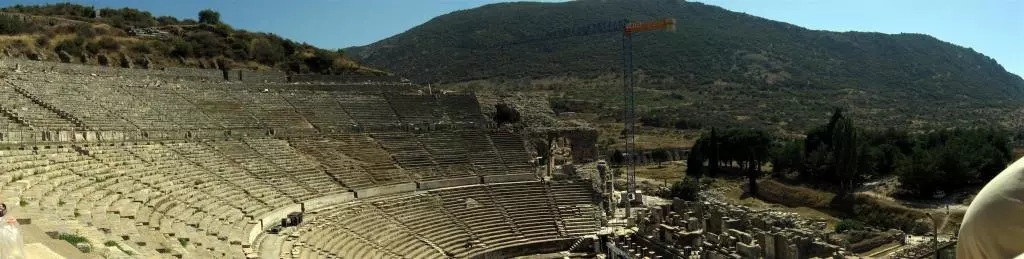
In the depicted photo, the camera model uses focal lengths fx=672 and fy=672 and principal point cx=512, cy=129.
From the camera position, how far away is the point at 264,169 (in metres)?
20.6

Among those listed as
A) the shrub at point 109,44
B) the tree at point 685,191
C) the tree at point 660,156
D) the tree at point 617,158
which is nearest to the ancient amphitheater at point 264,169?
the tree at point 685,191

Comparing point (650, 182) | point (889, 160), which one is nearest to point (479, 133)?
point (650, 182)

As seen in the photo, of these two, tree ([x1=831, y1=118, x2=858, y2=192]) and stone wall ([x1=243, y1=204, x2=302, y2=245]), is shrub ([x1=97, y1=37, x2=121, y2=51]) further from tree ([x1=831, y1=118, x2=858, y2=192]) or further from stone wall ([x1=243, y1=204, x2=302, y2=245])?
tree ([x1=831, y1=118, x2=858, y2=192])

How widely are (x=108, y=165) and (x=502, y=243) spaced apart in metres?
11.0

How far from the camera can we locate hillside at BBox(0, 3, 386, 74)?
34.5 m

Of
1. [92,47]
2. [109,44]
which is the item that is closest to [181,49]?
[109,44]

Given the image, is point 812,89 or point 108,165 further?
point 812,89

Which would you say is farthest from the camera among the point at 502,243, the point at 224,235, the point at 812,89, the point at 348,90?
the point at 812,89

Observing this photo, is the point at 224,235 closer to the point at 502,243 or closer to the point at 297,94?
the point at 502,243

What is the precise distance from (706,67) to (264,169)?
279 feet

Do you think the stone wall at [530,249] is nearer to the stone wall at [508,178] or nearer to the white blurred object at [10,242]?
the stone wall at [508,178]

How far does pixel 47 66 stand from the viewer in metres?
25.5

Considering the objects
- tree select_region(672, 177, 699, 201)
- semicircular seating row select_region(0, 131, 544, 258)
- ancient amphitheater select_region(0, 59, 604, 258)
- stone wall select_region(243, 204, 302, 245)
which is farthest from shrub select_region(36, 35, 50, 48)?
tree select_region(672, 177, 699, 201)

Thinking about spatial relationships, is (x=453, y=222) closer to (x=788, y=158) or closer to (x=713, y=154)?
(x=788, y=158)
